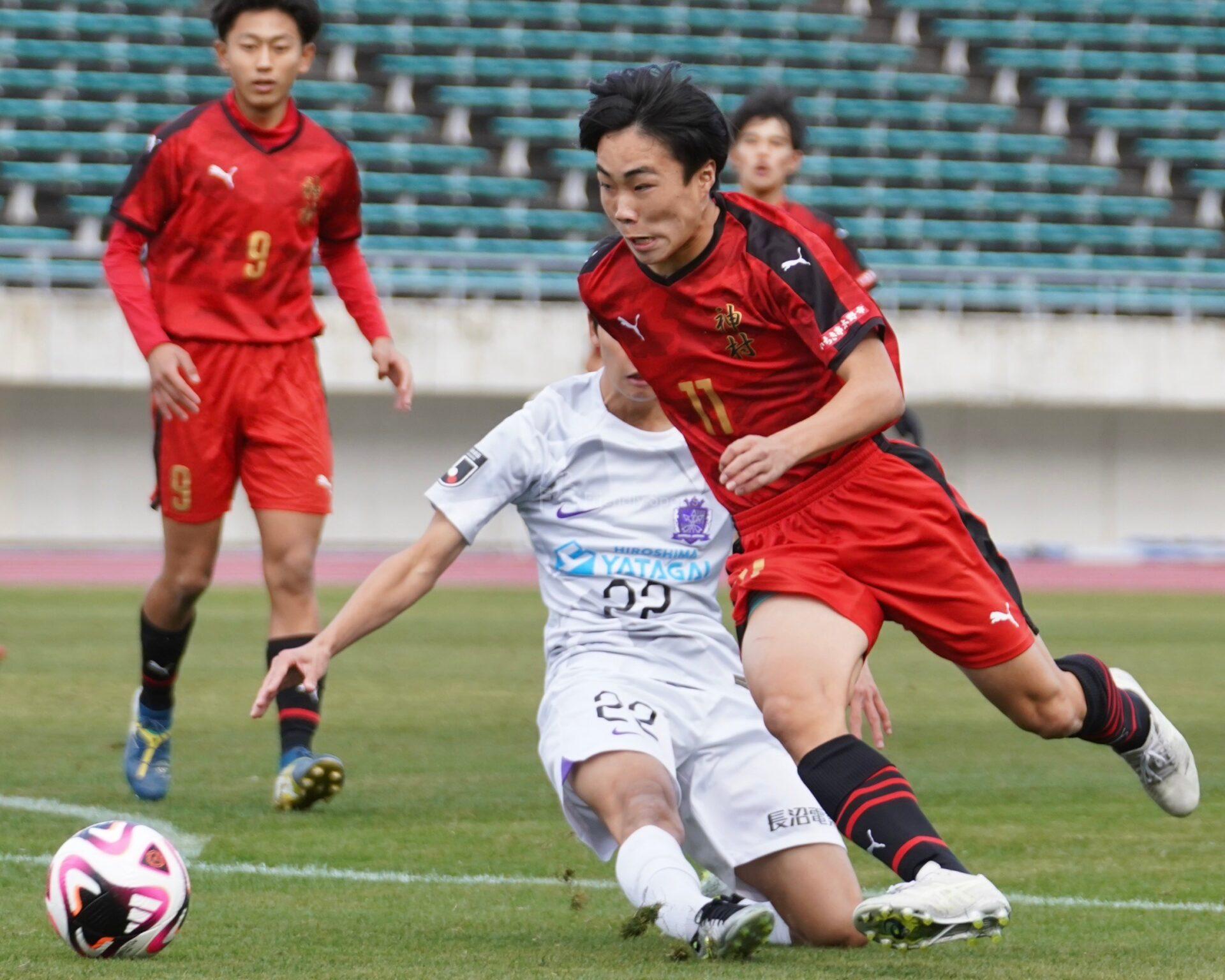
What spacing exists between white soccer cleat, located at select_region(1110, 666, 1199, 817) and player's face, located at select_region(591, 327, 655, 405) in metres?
1.31

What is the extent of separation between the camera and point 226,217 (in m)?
5.98

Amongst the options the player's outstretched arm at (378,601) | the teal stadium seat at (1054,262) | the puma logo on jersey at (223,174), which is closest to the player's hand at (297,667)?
the player's outstretched arm at (378,601)

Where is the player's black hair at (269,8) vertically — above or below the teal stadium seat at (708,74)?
above

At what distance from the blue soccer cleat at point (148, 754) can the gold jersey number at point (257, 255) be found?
1.39 meters

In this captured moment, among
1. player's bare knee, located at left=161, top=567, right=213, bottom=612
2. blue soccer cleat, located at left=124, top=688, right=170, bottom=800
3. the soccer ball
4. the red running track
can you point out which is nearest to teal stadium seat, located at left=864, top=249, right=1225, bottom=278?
the red running track

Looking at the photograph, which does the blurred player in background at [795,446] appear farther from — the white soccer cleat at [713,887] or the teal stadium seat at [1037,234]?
the teal stadium seat at [1037,234]

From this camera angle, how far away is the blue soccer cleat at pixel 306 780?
556 centimetres

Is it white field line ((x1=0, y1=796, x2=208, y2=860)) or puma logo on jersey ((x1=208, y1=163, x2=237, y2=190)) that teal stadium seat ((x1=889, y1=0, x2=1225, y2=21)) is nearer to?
puma logo on jersey ((x1=208, y1=163, x2=237, y2=190))

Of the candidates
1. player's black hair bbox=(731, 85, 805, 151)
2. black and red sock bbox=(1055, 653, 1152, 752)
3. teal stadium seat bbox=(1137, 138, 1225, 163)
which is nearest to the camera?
black and red sock bbox=(1055, 653, 1152, 752)

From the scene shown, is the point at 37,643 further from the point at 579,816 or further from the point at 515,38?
the point at 515,38

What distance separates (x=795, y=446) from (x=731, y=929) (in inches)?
35.9

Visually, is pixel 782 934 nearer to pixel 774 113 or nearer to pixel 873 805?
pixel 873 805

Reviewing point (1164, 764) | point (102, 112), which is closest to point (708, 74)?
point (102, 112)

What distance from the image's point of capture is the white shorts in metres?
4.15
